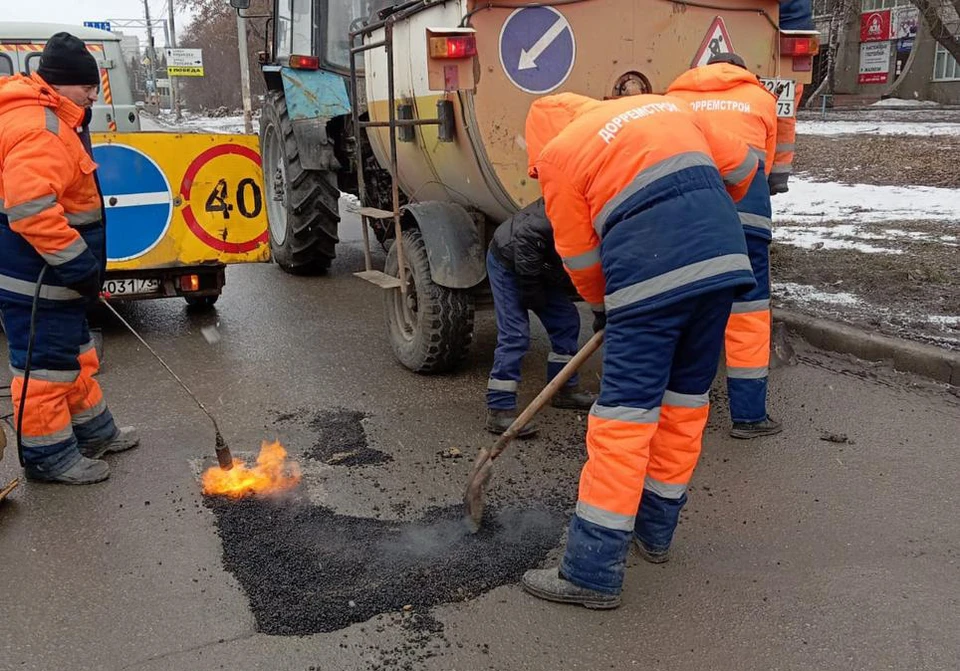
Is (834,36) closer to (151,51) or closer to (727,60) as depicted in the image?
(727,60)

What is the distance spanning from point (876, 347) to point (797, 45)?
1.78 meters

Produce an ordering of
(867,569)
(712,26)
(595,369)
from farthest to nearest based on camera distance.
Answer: (595,369) → (712,26) → (867,569)

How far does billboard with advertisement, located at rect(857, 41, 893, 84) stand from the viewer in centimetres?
3188

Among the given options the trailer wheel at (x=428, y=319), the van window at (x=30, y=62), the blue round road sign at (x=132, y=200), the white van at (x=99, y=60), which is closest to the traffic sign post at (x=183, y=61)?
the white van at (x=99, y=60)

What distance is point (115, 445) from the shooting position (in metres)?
4.14

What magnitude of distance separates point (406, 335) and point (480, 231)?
34.5 inches

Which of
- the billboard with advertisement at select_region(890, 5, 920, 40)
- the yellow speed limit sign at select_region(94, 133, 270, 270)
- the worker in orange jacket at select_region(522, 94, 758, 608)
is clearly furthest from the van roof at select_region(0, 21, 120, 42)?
the billboard with advertisement at select_region(890, 5, 920, 40)

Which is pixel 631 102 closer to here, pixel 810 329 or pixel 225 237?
pixel 810 329

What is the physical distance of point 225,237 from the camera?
242 inches

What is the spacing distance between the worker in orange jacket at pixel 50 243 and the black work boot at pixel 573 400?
2.29 m

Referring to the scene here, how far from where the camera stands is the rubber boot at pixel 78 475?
3.78m

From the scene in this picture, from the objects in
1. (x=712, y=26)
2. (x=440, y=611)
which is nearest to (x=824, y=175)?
(x=712, y=26)

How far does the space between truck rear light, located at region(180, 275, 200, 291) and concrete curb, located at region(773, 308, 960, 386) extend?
403 cm

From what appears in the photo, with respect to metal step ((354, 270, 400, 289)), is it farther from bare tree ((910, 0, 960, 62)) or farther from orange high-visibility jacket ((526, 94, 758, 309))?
bare tree ((910, 0, 960, 62))
